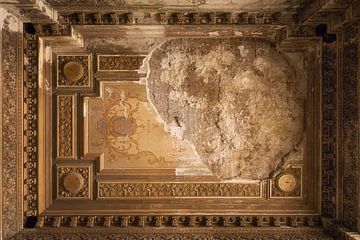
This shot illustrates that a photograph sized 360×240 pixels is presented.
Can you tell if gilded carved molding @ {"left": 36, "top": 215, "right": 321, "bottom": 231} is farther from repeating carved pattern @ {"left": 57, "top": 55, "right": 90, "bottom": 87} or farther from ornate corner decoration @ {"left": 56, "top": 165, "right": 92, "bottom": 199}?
repeating carved pattern @ {"left": 57, "top": 55, "right": 90, "bottom": 87}

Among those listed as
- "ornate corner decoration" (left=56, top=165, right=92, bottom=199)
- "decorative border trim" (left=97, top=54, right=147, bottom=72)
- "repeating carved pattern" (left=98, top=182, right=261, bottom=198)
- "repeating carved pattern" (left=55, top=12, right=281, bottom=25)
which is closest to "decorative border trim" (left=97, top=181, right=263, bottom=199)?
"repeating carved pattern" (left=98, top=182, right=261, bottom=198)

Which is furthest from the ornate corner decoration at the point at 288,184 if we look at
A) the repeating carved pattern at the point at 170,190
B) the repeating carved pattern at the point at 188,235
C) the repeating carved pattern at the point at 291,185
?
the repeating carved pattern at the point at 188,235

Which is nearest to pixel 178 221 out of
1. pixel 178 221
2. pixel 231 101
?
pixel 178 221

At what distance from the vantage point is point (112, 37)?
3.71m

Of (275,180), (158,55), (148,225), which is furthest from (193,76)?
(148,225)

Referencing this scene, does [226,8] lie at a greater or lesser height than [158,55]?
greater

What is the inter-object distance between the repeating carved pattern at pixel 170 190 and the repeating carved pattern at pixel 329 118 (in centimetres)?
80

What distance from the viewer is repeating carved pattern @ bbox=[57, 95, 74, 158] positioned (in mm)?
3763

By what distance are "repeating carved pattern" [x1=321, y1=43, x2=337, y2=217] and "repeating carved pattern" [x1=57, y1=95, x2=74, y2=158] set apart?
9.24 ft

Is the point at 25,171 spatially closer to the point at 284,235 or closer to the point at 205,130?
the point at 205,130

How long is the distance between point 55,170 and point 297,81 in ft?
9.61

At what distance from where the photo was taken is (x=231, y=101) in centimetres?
379

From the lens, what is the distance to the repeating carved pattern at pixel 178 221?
366 cm

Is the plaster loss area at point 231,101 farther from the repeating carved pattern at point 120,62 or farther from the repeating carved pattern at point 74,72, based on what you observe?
the repeating carved pattern at point 74,72
